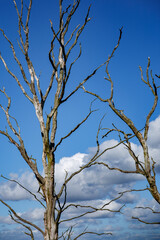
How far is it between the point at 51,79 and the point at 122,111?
1.35m

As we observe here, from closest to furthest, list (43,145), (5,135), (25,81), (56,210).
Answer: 1. (56,210)
2. (43,145)
3. (5,135)
4. (25,81)

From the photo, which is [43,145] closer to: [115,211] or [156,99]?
[115,211]

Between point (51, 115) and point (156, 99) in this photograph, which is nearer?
point (51, 115)

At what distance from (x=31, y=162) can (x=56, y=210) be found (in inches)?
29.3

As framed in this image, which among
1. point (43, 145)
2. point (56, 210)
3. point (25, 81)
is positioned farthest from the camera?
point (25, 81)

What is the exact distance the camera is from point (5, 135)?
3.63 m

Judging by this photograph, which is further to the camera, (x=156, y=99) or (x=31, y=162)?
(x=156, y=99)

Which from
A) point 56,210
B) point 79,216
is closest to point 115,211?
point 79,216

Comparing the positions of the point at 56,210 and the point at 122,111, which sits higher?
the point at 122,111

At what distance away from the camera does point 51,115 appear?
3.38 meters

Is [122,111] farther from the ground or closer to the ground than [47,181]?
farther from the ground

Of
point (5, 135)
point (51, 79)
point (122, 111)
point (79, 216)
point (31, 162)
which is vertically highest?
point (51, 79)

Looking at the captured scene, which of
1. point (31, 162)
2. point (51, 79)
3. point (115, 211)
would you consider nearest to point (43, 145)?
point (31, 162)

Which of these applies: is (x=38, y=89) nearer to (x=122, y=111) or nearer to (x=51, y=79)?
(x=51, y=79)
